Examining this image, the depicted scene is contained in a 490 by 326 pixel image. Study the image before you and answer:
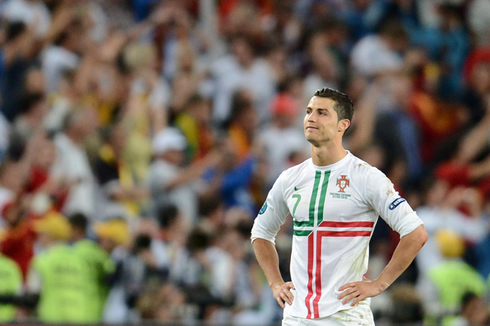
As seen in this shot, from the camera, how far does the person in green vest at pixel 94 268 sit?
9.10 metres

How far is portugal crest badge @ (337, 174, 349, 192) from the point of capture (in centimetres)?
518

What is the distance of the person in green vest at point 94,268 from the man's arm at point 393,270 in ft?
15.0

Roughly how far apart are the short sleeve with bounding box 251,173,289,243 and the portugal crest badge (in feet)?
1.44

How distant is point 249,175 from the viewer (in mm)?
10836

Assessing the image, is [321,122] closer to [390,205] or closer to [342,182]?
[342,182]

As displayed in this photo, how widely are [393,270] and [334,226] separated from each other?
45cm

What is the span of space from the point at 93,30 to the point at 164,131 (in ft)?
7.11

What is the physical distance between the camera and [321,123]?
205 inches

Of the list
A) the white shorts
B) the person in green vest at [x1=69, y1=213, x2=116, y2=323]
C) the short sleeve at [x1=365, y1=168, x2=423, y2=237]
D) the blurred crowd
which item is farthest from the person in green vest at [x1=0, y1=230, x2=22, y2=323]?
the short sleeve at [x1=365, y1=168, x2=423, y2=237]

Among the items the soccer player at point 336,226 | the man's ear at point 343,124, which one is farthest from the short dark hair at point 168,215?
the man's ear at point 343,124

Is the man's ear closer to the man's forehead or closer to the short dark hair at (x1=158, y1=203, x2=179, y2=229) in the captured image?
the man's forehead

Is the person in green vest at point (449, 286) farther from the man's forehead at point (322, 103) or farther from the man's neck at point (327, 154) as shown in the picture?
the man's forehead at point (322, 103)

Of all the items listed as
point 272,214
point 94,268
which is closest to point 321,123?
point 272,214

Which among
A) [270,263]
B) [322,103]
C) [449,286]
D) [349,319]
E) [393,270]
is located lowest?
[349,319]
